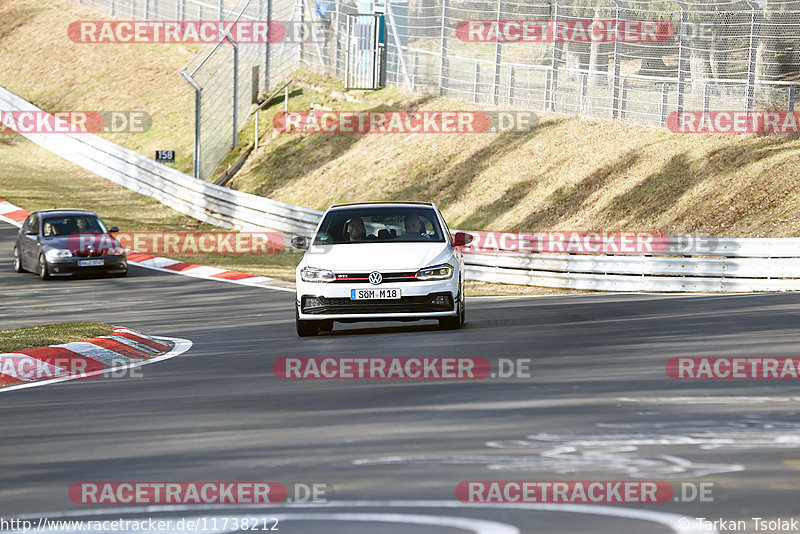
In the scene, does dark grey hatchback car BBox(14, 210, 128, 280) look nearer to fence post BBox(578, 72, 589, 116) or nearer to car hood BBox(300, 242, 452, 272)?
car hood BBox(300, 242, 452, 272)

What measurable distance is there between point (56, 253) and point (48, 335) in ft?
40.9

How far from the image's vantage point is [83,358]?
1230cm

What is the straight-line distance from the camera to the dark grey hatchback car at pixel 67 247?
25234 mm

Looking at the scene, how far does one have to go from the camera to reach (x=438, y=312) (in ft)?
45.2

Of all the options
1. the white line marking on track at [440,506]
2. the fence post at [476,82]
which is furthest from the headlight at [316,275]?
the fence post at [476,82]

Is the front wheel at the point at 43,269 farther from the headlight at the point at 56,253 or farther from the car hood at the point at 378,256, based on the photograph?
the car hood at the point at 378,256

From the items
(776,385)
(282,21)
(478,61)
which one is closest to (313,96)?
(282,21)

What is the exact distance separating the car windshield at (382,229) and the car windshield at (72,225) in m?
12.6

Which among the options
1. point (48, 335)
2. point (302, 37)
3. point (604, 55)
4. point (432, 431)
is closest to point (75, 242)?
point (48, 335)

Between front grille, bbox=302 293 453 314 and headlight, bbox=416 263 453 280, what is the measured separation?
20 centimetres

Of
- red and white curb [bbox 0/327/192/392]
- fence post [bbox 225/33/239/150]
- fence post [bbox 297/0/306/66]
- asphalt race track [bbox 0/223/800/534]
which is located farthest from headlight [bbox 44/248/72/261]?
fence post [bbox 297/0/306/66]

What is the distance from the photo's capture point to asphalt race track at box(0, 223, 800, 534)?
5746 millimetres

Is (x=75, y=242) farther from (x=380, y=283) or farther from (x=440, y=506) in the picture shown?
(x=440, y=506)

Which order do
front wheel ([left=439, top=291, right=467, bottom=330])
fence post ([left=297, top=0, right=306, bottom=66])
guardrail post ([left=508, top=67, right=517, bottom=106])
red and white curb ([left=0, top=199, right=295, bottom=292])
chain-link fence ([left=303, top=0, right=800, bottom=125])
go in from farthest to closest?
fence post ([left=297, top=0, right=306, bottom=66]) → guardrail post ([left=508, top=67, right=517, bottom=106]) → chain-link fence ([left=303, top=0, right=800, bottom=125]) → red and white curb ([left=0, top=199, right=295, bottom=292]) → front wheel ([left=439, top=291, right=467, bottom=330])
